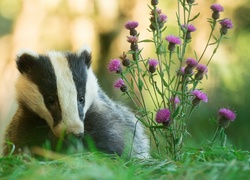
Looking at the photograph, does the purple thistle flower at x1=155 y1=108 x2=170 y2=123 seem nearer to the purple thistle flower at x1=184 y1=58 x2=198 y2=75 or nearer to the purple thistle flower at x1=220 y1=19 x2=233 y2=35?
the purple thistle flower at x1=184 y1=58 x2=198 y2=75

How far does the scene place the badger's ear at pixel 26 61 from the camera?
3822mm

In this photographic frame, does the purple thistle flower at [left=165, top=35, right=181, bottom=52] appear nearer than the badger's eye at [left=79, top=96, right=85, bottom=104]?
Yes

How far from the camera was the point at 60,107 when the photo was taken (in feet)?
11.5

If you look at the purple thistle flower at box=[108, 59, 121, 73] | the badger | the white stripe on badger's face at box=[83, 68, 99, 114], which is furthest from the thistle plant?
the white stripe on badger's face at box=[83, 68, 99, 114]

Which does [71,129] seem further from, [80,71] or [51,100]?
[80,71]

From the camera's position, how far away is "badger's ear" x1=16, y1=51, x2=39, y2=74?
382cm

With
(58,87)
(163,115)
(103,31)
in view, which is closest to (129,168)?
(163,115)

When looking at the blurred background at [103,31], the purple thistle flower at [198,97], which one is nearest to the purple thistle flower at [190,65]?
the purple thistle flower at [198,97]

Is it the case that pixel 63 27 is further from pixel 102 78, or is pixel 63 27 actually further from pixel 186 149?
pixel 186 149

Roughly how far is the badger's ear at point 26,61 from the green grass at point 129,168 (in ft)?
2.84

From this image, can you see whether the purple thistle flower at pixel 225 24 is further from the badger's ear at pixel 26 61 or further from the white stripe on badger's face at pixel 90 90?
the badger's ear at pixel 26 61

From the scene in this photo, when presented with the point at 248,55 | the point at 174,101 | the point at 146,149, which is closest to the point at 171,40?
the point at 174,101

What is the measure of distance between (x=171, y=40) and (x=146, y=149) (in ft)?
4.30

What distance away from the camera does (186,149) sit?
3.33 meters
